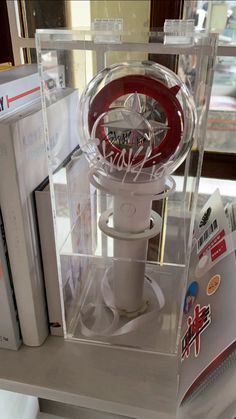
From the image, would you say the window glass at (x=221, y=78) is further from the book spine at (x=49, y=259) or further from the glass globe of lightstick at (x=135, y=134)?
the book spine at (x=49, y=259)

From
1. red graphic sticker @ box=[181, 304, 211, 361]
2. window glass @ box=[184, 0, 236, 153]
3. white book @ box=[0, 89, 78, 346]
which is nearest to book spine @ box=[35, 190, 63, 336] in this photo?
white book @ box=[0, 89, 78, 346]

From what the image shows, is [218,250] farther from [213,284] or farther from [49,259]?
[49,259]

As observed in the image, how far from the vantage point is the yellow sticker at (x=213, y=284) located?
1.38ft

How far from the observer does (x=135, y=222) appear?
478 millimetres

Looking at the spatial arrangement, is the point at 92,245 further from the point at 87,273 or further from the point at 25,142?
the point at 25,142

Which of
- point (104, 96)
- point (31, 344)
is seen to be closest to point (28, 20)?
point (104, 96)

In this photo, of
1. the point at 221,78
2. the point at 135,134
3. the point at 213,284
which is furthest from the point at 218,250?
the point at 221,78

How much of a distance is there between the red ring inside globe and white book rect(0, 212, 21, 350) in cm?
16

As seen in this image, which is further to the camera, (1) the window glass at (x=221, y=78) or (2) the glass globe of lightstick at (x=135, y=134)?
(1) the window glass at (x=221, y=78)

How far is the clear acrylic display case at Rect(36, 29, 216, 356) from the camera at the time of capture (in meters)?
0.44

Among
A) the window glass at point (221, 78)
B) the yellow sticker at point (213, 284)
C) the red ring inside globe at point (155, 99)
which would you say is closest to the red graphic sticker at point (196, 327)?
the yellow sticker at point (213, 284)

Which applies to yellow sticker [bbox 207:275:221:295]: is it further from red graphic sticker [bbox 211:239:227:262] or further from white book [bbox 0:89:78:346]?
white book [bbox 0:89:78:346]

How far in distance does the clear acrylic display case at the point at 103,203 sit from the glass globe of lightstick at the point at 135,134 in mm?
22

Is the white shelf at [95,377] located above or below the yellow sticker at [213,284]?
below
